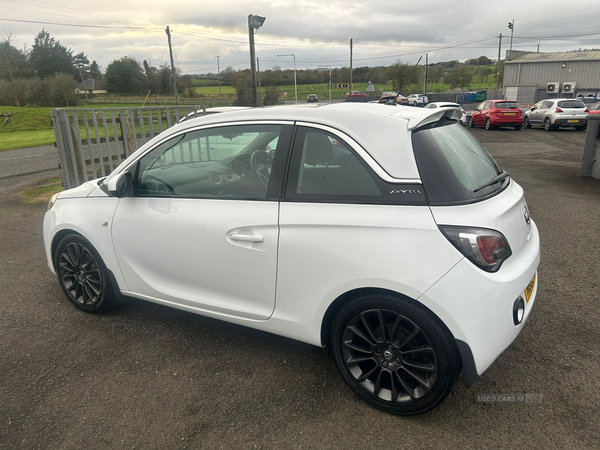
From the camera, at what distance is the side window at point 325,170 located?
2445mm

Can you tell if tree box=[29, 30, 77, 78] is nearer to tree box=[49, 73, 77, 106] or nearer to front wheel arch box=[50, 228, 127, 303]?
tree box=[49, 73, 77, 106]

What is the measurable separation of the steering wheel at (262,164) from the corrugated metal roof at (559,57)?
55513mm

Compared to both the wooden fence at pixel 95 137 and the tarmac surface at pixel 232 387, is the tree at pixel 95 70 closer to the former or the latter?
the wooden fence at pixel 95 137

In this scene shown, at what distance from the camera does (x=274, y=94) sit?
50.1 metres

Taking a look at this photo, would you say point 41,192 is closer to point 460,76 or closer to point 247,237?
point 247,237

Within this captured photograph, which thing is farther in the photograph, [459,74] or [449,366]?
[459,74]

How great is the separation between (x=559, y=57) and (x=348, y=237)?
58.7 m

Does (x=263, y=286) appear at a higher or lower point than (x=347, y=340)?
higher

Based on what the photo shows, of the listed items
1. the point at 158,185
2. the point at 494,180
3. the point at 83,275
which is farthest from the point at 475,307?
the point at 83,275

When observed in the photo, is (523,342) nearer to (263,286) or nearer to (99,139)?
(263,286)

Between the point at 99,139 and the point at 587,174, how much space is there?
10.4 meters

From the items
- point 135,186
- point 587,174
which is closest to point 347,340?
point 135,186

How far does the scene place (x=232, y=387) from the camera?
9.23ft

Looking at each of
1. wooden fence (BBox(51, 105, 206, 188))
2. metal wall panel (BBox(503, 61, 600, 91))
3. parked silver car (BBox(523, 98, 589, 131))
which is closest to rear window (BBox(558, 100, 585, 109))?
parked silver car (BBox(523, 98, 589, 131))
